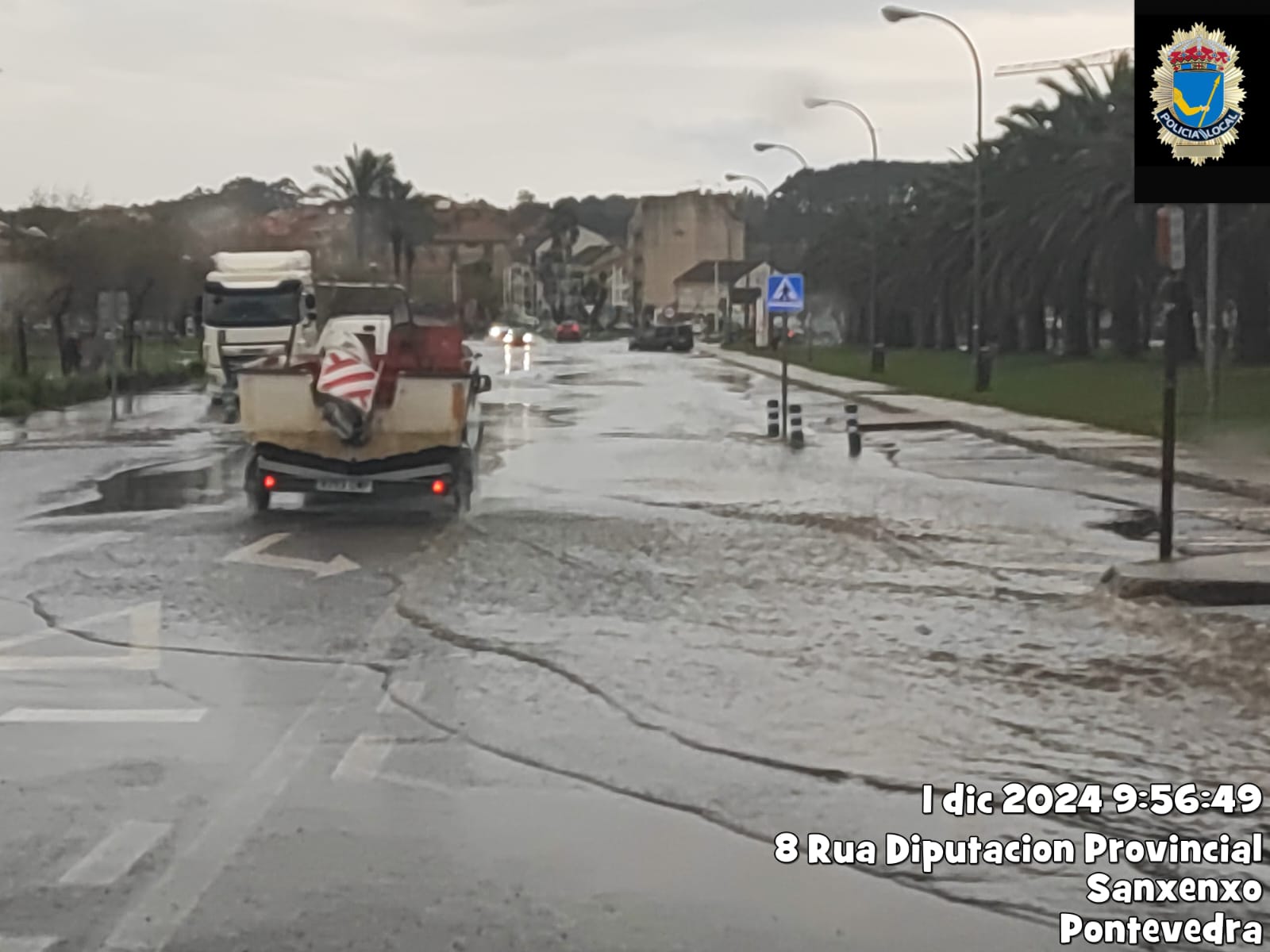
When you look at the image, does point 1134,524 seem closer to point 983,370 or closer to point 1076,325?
point 983,370

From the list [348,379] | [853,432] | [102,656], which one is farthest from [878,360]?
[102,656]

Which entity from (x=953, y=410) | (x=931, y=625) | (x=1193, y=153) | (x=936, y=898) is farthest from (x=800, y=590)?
(x=953, y=410)

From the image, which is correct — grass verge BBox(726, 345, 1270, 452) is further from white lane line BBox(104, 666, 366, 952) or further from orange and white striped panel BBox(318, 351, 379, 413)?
white lane line BBox(104, 666, 366, 952)

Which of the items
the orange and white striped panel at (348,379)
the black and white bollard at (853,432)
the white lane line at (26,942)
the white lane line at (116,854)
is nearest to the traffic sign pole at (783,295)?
the black and white bollard at (853,432)

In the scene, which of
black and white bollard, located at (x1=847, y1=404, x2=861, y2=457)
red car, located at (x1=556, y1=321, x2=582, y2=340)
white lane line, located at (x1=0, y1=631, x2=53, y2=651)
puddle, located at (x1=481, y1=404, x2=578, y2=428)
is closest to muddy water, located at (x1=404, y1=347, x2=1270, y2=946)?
white lane line, located at (x1=0, y1=631, x2=53, y2=651)

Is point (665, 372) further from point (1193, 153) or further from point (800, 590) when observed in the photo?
point (800, 590)

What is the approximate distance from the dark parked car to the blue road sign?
2863 inches

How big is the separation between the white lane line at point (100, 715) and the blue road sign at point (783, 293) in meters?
23.4

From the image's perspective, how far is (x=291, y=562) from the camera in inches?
589

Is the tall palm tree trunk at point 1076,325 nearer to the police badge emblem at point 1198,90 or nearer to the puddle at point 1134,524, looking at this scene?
the police badge emblem at point 1198,90

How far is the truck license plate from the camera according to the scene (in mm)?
17906

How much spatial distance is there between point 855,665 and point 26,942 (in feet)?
18.6

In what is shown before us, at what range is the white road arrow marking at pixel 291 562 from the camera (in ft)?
47.6

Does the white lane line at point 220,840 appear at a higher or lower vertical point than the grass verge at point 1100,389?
higher
